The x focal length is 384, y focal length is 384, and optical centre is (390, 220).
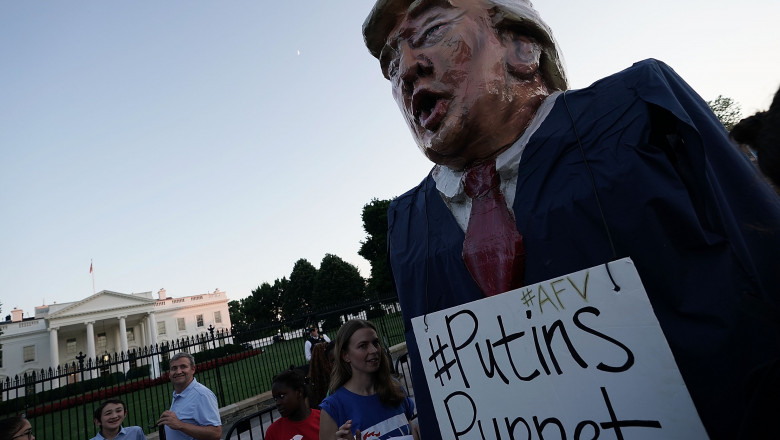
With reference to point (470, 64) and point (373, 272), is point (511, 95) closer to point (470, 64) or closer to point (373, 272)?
point (470, 64)

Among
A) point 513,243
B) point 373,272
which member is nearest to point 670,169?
point 513,243

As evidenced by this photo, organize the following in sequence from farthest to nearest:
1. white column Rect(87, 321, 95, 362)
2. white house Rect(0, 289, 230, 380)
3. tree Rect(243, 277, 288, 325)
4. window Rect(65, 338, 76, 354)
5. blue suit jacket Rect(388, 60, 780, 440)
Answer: tree Rect(243, 277, 288, 325), window Rect(65, 338, 76, 354), white column Rect(87, 321, 95, 362), white house Rect(0, 289, 230, 380), blue suit jacket Rect(388, 60, 780, 440)

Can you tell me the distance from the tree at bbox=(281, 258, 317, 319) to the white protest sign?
50.5 m

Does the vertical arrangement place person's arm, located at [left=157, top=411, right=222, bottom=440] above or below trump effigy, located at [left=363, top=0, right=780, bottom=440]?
below

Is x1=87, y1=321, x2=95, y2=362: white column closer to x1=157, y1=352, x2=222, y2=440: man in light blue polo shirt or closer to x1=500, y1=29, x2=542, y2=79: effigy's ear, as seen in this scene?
x1=157, y1=352, x2=222, y2=440: man in light blue polo shirt

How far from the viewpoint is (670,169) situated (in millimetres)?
1239

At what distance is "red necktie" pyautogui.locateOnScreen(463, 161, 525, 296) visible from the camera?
4.95 ft

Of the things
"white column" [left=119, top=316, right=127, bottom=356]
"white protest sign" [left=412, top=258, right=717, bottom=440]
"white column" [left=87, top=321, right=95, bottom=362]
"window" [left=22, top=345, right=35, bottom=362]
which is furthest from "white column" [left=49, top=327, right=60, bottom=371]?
"white protest sign" [left=412, top=258, right=717, bottom=440]

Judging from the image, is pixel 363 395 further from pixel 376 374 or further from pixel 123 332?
pixel 123 332

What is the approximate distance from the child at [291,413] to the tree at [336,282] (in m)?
38.2

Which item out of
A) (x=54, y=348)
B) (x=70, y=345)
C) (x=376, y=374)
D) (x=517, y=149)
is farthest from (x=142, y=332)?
(x=517, y=149)

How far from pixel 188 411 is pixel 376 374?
2525 mm

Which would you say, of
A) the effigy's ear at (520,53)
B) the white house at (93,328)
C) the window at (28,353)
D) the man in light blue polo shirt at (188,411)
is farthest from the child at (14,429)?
the window at (28,353)

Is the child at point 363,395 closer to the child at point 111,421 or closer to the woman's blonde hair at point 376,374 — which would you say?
the woman's blonde hair at point 376,374
